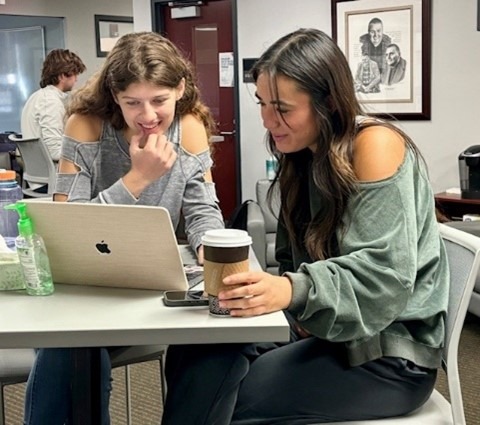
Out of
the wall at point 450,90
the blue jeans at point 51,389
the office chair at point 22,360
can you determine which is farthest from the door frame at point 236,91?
the blue jeans at point 51,389

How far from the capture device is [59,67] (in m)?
5.09

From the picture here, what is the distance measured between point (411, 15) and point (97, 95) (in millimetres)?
3288

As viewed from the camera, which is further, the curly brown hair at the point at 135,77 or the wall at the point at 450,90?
the wall at the point at 450,90

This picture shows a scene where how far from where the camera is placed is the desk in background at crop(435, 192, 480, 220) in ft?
13.2

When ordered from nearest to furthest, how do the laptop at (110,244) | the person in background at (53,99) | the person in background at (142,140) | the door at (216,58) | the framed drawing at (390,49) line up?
1. the laptop at (110,244)
2. the person in background at (142,140)
3. the framed drawing at (390,49)
4. the person in background at (53,99)
5. the door at (216,58)

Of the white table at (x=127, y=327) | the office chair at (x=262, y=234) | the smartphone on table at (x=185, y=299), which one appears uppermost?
the smartphone on table at (x=185, y=299)

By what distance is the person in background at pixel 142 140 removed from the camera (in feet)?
5.09

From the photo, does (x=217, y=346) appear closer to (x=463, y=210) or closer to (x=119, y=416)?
(x=119, y=416)

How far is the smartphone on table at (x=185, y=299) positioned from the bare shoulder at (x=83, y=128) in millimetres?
674

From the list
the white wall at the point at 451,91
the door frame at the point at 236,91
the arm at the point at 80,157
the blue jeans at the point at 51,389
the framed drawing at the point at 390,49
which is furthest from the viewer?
the door frame at the point at 236,91

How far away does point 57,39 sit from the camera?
834cm

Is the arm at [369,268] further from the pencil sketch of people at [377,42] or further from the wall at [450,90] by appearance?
the pencil sketch of people at [377,42]

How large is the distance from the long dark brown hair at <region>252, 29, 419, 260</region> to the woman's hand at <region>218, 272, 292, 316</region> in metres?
0.22

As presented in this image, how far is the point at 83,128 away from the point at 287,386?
0.90 metres
